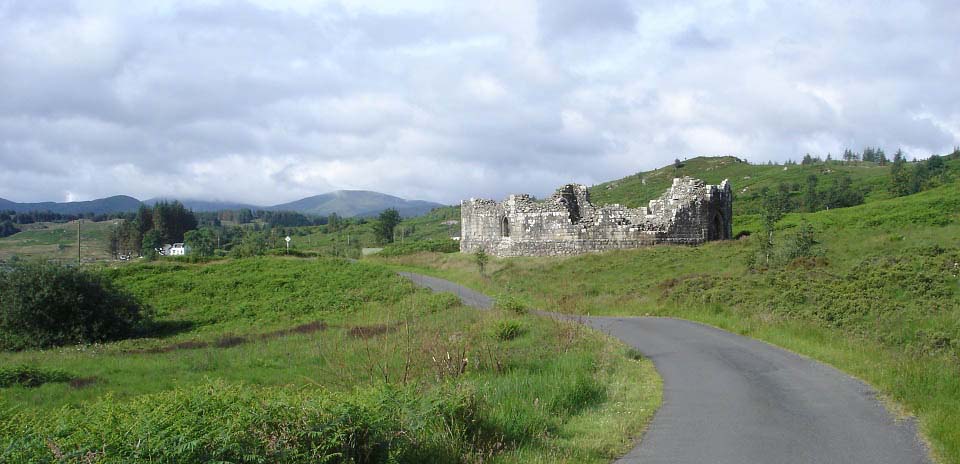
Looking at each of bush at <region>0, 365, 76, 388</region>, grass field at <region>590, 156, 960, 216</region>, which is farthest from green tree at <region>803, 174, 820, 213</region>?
bush at <region>0, 365, 76, 388</region>

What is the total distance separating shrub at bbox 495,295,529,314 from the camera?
20.1 meters

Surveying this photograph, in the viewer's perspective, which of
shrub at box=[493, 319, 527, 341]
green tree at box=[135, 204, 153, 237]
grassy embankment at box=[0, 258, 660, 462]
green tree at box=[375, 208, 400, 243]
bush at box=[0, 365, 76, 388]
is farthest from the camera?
green tree at box=[135, 204, 153, 237]

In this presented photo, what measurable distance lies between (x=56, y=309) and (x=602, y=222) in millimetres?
25554

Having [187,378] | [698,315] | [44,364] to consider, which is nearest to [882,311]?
[698,315]

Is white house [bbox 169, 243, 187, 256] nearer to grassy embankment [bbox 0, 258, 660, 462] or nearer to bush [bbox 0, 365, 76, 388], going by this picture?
grassy embankment [bbox 0, 258, 660, 462]

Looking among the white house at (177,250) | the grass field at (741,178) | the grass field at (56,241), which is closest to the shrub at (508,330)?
the grass field at (741,178)

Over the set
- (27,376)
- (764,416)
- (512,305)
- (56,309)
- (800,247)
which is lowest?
(27,376)

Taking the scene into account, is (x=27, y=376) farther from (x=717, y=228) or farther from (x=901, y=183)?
(x=901, y=183)

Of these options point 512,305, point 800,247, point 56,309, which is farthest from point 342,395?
point 56,309

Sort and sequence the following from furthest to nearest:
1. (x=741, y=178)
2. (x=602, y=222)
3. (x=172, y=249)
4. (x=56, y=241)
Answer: (x=56, y=241) < (x=741, y=178) < (x=172, y=249) < (x=602, y=222)

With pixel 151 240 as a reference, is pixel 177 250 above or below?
below

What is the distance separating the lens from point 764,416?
9.25 meters

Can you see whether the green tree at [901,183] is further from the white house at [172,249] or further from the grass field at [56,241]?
the grass field at [56,241]

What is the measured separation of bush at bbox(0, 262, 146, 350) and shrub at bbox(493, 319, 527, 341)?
1791cm
